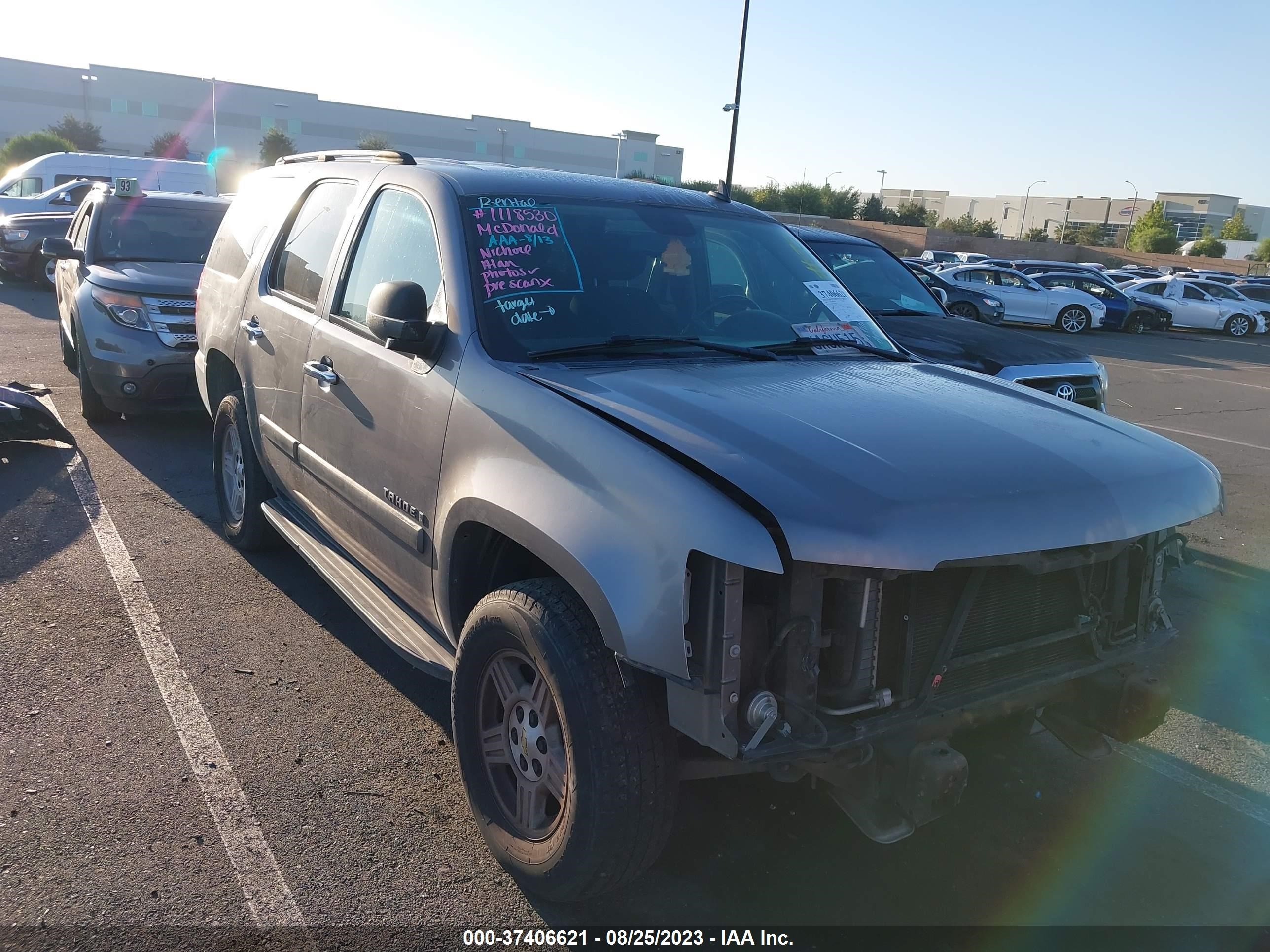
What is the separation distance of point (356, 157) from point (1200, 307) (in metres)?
29.9

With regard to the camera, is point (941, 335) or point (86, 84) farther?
point (86, 84)

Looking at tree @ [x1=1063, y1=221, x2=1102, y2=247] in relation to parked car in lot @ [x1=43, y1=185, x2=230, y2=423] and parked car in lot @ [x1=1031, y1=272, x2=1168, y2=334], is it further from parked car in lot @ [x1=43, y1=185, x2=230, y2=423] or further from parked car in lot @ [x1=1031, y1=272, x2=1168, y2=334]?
parked car in lot @ [x1=43, y1=185, x2=230, y2=423]

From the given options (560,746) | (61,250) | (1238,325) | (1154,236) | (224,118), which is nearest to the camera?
(560,746)

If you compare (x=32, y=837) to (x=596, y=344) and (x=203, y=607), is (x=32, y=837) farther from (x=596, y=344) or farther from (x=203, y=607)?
(x=596, y=344)

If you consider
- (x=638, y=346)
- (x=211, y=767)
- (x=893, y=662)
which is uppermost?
(x=638, y=346)

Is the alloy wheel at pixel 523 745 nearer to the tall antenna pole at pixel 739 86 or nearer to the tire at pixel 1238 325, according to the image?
the tall antenna pole at pixel 739 86

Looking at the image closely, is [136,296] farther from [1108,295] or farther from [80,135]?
[80,135]

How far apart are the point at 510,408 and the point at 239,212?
3.43 m

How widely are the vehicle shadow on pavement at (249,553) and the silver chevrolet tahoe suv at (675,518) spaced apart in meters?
0.53

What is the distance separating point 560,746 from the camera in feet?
Answer: 8.84

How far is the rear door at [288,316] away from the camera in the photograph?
4.23 metres

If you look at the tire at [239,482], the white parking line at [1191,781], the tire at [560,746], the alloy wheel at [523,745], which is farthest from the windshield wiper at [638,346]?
the tire at [239,482]

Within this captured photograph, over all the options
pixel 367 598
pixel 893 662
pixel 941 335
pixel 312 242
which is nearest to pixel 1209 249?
pixel 941 335

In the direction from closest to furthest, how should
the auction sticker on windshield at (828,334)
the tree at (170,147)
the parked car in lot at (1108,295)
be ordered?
the auction sticker on windshield at (828,334)
the parked car in lot at (1108,295)
the tree at (170,147)
